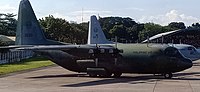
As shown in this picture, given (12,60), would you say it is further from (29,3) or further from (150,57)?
(150,57)

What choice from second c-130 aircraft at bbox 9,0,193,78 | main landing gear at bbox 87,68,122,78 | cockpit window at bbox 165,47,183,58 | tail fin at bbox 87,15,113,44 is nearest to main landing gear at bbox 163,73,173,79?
second c-130 aircraft at bbox 9,0,193,78

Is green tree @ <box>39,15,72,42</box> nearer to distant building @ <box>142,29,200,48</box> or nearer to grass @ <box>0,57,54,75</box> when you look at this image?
distant building @ <box>142,29,200,48</box>

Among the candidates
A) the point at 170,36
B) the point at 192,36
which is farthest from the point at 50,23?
the point at 192,36

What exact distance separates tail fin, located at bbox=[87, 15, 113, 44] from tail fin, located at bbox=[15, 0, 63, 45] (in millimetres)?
20175

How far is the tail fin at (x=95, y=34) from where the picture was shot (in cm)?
5767

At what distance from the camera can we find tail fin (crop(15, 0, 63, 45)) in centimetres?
3738

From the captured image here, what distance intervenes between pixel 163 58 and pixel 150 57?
1.04m

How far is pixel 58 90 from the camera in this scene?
22.8m

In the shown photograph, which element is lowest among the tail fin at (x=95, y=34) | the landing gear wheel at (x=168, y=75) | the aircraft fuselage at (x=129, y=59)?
the landing gear wheel at (x=168, y=75)

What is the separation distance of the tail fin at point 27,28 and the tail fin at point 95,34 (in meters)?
20.2

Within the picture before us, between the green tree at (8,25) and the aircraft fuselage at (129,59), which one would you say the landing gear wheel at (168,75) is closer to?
the aircraft fuselage at (129,59)

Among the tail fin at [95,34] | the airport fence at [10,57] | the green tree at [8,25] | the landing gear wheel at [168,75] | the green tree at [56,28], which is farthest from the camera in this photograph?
the green tree at [8,25]

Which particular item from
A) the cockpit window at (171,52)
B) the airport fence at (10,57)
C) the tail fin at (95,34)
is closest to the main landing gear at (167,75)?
the cockpit window at (171,52)

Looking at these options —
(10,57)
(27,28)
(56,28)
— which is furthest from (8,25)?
(27,28)
